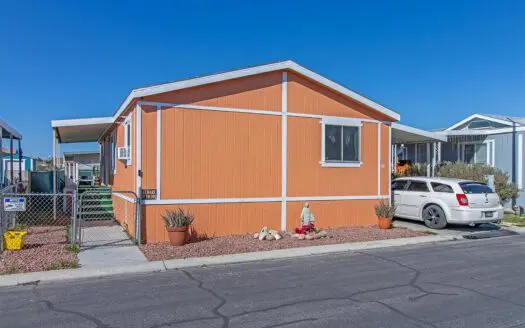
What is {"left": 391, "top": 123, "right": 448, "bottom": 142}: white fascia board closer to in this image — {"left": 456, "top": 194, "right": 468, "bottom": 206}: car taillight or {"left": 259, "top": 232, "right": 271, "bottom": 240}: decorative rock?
{"left": 456, "top": 194, "right": 468, "bottom": 206}: car taillight

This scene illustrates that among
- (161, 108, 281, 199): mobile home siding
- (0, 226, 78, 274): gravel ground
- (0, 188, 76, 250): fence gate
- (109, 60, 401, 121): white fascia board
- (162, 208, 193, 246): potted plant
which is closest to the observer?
A: (0, 226, 78, 274): gravel ground

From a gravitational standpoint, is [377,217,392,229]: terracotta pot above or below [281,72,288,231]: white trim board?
below

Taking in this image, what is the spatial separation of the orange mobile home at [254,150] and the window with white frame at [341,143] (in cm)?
3

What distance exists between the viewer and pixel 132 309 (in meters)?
5.43

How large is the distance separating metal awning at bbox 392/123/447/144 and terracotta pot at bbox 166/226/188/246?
8151 millimetres

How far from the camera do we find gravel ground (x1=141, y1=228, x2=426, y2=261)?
8.88 metres

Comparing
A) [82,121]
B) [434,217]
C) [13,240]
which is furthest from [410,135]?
[13,240]

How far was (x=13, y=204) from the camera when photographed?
28.8 ft

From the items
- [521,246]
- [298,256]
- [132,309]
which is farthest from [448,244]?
[132,309]

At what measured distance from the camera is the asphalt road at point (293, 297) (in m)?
5.01

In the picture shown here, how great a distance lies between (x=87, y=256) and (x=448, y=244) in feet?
27.5

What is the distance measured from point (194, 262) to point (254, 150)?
380 cm

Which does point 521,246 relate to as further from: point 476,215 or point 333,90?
point 333,90

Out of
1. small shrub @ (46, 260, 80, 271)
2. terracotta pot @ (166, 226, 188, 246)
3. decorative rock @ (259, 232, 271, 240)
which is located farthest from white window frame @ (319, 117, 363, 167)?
small shrub @ (46, 260, 80, 271)
